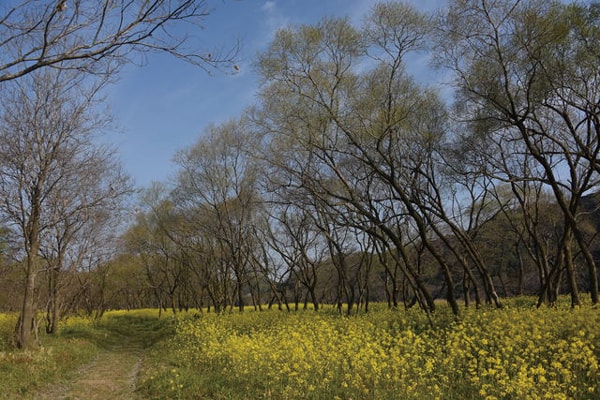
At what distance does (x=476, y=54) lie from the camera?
454 inches

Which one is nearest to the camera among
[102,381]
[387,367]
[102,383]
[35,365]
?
[387,367]

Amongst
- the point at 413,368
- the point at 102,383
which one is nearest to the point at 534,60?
the point at 413,368

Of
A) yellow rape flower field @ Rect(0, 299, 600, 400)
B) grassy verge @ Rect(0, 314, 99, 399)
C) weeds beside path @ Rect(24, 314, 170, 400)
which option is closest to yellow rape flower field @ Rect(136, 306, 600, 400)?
yellow rape flower field @ Rect(0, 299, 600, 400)

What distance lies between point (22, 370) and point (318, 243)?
23464mm

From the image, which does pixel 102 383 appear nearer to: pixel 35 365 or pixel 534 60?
pixel 35 365

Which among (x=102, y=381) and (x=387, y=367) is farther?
(x=102, y=381)

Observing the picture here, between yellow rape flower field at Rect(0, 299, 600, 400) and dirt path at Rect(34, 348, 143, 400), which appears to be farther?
dirt path at Rect(34, 348, 143, 400)

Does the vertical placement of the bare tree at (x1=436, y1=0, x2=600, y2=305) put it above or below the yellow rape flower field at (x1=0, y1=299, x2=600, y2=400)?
above

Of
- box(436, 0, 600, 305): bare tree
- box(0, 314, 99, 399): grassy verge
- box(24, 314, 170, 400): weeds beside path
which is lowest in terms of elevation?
box(24, 314, 170, 400): weeds beside path

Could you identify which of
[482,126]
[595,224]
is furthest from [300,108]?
[595,224]

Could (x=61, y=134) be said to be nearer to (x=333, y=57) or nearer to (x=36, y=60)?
(x=333, y=57)

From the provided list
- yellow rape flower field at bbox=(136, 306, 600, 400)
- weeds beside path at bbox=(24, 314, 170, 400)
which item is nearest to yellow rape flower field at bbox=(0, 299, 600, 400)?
yellow rape flower field at bbox=(136, 306, 600, 400)

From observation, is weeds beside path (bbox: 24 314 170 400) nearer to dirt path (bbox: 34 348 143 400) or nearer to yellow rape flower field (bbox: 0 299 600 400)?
dirt path (bbox: 34 348 143 400)

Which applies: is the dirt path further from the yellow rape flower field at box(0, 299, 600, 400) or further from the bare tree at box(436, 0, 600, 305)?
the bare tree at box(436, 0, 600, 305)
